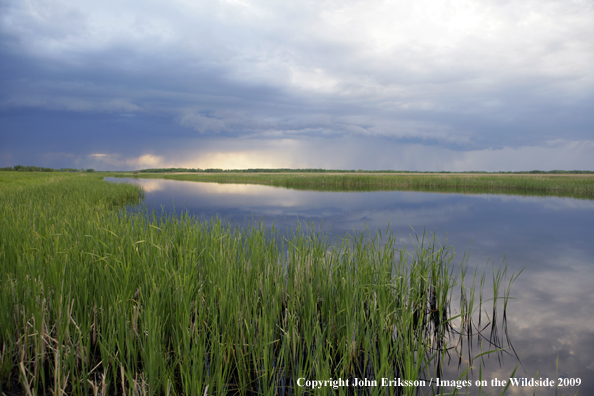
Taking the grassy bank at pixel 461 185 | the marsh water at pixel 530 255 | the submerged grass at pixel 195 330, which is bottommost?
the marsh water at pixel 530 255

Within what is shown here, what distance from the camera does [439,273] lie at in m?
4.91

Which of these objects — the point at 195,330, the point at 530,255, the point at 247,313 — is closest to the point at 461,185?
the point at 530,255

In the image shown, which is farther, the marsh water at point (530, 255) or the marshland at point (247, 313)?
the marsh water at point (530, 255)

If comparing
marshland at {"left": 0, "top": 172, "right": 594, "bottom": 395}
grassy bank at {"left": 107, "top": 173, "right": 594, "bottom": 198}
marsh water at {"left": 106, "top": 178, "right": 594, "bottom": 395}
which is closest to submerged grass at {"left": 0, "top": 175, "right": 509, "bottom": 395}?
marshland at {"left": 0, "top": 172, "right": 594, "bottom": 395}

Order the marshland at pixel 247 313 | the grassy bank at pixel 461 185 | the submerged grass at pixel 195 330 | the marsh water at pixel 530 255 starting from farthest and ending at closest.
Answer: the grassy bank at pixel 461 185
the marsh water at pixel 530 255
the marshland at pixel 247 313
the submerged grass at pixel 195 330

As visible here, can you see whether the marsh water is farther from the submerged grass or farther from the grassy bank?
the grassy bank

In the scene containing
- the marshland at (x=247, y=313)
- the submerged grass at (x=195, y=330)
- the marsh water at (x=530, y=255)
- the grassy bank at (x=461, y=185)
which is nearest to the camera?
the submerged grass at (x=195, y=330)

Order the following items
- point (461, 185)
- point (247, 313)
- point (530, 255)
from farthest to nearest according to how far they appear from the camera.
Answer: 1. point (461, 185)
2. point (530, 255)
3. point (247, 313)

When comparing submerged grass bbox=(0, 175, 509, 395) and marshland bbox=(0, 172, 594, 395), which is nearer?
submerged grass bbox=(0, 175, 509, 395)

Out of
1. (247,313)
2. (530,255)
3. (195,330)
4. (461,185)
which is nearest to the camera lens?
(195,330)

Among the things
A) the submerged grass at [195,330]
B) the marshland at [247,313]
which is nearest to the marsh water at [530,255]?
the marshland at [247,313]

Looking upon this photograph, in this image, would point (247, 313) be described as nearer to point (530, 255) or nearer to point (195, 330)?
point (195, 330)

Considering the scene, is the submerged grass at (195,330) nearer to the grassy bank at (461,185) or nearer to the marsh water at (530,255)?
the marsh water at (530,255)

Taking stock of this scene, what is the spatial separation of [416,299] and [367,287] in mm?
893
